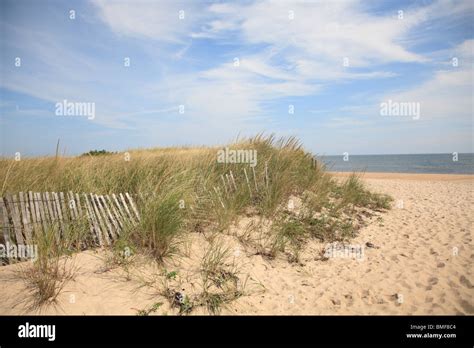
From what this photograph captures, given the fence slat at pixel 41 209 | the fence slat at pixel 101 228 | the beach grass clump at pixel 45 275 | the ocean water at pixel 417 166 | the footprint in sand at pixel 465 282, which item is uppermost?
the ocean water at pixel 417 166

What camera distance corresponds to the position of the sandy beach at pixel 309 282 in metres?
3.63

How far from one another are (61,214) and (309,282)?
13.2 ft

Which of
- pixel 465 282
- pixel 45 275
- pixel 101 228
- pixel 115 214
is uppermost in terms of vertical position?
pixel 115 214

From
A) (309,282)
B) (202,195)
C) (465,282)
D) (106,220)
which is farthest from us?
(202,195)

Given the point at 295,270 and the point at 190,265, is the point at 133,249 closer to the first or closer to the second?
the point at 190,265

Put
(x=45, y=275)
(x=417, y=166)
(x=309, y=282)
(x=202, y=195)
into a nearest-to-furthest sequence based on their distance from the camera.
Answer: (x=45, y=275) < (x=309, y=282) < (x=202, y=195) < (x=417, y=166)

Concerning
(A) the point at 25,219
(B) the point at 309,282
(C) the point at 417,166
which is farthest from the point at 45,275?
(C) the point at 417,166

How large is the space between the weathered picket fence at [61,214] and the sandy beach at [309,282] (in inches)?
17.6

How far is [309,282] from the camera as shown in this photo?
15.1ft

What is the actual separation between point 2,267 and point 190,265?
8.27 feet

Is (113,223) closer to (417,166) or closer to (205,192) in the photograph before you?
(205,192)

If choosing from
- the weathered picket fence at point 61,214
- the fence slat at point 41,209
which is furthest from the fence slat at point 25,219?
the fence slat at point 41,209

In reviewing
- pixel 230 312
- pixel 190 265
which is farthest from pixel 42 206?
pixel 230 312

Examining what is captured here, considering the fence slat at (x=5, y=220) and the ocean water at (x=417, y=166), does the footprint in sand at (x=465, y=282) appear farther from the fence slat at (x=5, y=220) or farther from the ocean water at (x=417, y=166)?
the fence slat at (x=5, y=220)
